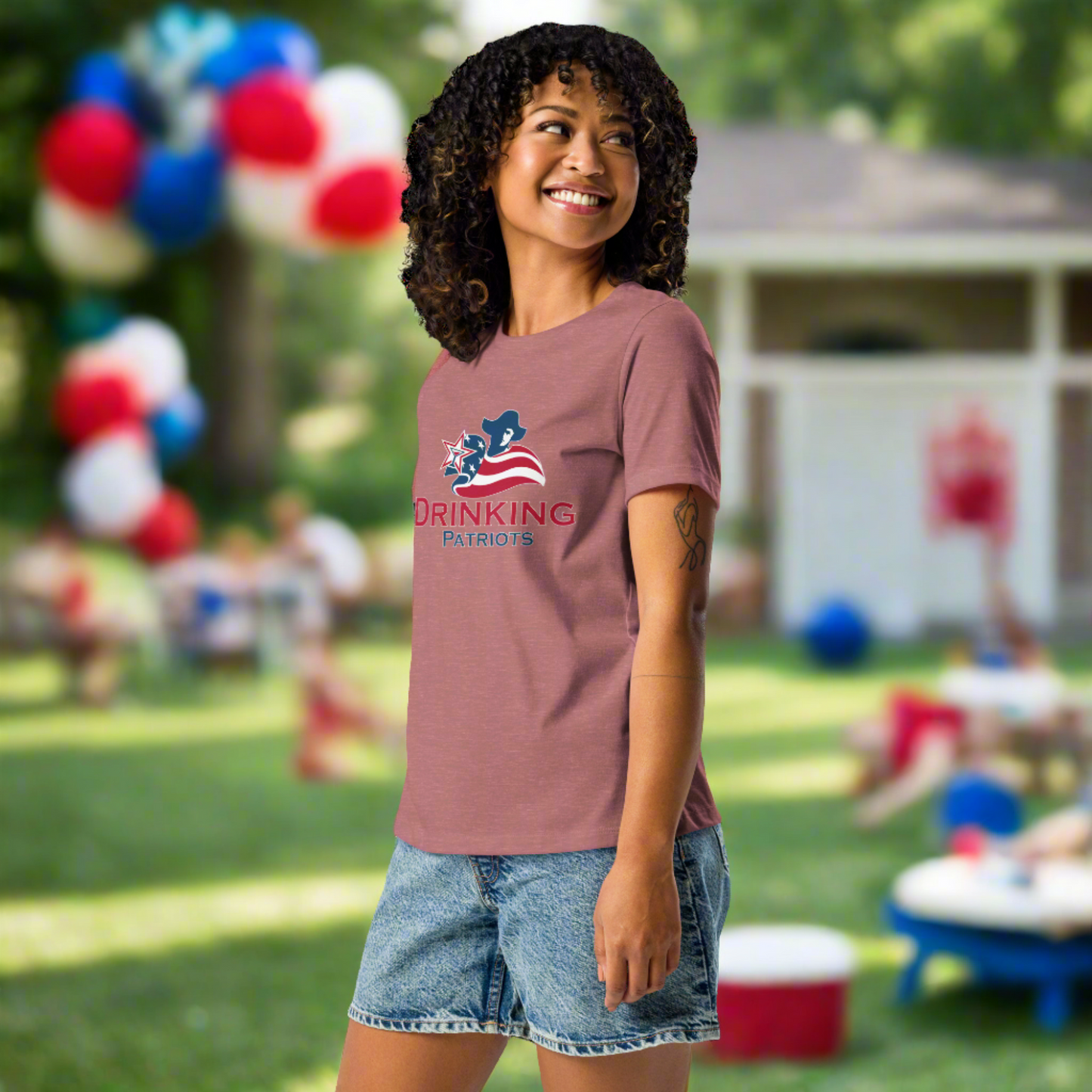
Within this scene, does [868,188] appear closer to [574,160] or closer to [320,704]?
[320,704]

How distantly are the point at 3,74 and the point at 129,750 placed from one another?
27.4ft

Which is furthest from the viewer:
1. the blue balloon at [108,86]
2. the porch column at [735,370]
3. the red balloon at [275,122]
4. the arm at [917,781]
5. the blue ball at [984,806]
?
the porch column at [735,370]

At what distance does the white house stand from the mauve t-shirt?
12430 millimetres

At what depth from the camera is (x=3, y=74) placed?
14664mm

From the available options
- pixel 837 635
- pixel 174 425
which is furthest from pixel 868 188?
pixel 174 425

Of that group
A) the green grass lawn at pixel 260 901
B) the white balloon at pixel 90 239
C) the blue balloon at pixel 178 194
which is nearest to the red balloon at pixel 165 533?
the green grass lawn at pixel 260 901

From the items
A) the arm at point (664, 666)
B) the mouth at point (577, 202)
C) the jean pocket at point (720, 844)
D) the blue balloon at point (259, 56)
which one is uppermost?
the blue balloon at point (259, 56)

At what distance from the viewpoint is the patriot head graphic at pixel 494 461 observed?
63.1 inches

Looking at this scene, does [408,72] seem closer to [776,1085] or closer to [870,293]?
[870,293]

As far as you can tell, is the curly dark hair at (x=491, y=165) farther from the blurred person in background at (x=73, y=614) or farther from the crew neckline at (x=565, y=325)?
the blurred person in background at (x=73, y=614)

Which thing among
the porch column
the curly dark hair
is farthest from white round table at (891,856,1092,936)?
the porch column

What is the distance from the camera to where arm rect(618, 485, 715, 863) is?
4.99 feet

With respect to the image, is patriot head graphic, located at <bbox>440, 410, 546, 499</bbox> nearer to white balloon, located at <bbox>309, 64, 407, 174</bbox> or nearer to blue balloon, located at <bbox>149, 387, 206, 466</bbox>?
white balloon, located at <bbox>309, 64, 407, 174</bbox>

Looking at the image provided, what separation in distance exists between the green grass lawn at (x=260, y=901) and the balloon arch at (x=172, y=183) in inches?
70.2
